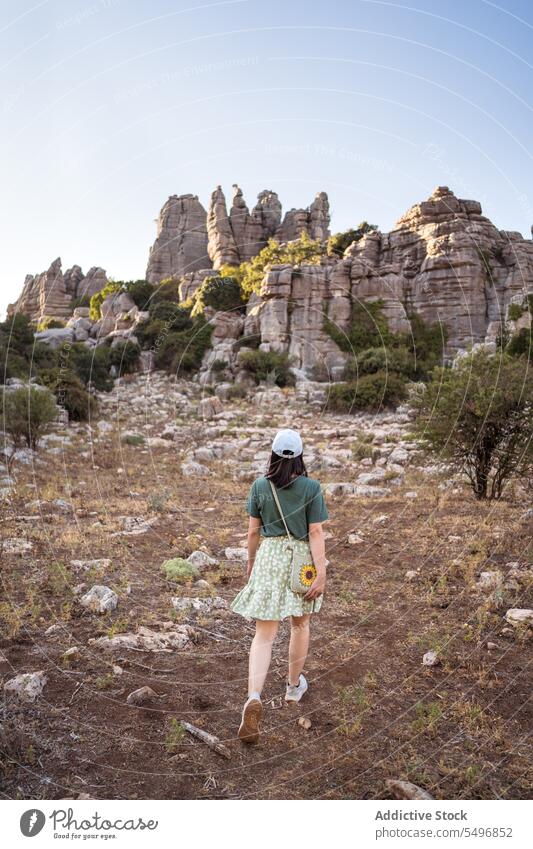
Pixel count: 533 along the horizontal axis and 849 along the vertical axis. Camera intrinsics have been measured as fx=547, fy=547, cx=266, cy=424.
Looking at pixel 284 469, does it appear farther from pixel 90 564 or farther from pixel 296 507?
pixel 90 564

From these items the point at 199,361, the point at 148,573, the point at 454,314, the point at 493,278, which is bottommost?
the point at 148,573

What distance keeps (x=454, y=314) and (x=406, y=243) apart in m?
6.20

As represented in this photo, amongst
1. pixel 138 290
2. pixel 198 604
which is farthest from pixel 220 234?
pixel 198 604

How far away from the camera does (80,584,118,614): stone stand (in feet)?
15.2

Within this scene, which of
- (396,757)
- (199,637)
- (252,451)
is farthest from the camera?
(252,451)

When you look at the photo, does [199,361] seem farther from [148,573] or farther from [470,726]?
[470,726]

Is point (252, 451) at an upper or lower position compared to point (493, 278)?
lower

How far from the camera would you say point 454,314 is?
110 ft

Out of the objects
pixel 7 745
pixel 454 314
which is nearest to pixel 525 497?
pixel 7 745

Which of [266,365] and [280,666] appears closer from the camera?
[280,666]

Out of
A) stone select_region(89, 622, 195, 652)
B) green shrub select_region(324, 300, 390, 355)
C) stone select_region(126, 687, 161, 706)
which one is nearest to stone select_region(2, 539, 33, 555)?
stone select_region(89, 622, 195, 652)

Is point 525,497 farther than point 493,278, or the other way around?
point 493,278

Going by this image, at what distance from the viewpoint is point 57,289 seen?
57.7 metres

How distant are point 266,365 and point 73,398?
11.4 m
